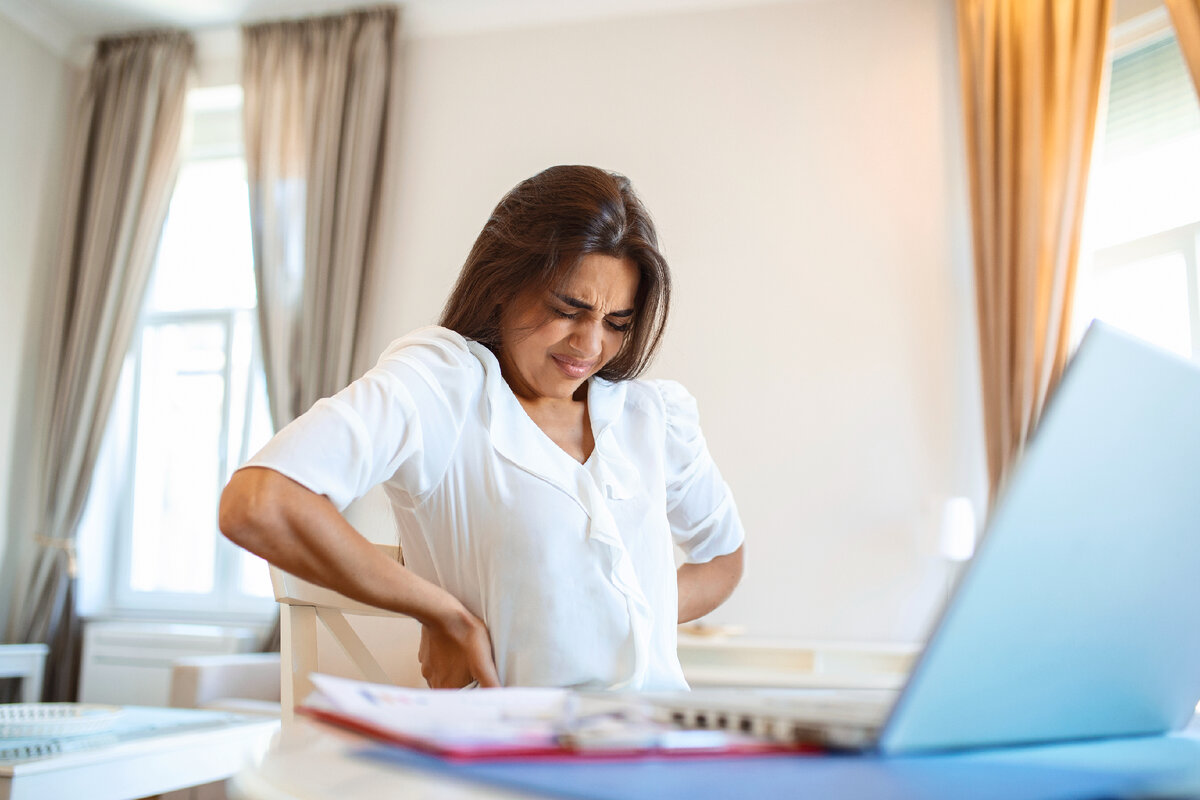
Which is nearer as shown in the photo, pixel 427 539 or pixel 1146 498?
pixel 1146 498

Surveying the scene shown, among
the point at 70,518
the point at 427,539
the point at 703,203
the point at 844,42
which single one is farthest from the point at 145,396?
the point at 427,539

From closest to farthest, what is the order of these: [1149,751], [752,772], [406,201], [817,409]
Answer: [752,772] < [1149,751] < [817,409] < [406,201]

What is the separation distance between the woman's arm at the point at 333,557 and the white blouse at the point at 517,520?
84 millimetres

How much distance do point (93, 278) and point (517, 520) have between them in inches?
180

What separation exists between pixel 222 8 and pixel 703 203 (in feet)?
8.63

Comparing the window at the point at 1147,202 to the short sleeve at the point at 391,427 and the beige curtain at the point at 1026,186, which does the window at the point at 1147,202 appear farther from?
the short sleeve at the point at 391,427

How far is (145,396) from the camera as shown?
511cm

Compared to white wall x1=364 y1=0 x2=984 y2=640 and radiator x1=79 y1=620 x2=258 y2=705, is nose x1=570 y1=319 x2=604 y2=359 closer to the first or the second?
white wall x1=364 y1=0 x2=984 y2=640

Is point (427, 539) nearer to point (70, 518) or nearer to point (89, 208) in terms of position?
point (70, 518)

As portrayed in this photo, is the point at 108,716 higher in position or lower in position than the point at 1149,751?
lower

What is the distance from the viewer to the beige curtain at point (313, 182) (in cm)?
460

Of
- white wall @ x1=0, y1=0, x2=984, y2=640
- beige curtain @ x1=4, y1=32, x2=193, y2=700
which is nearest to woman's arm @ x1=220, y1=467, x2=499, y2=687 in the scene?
white wall @ x1=0, y1=0, x2=984, y2=640

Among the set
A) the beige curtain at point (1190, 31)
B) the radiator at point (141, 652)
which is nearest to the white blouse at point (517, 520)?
the beige curtain at point (1190, 31)

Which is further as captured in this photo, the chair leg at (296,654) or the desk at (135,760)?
the desk at (135,760)
